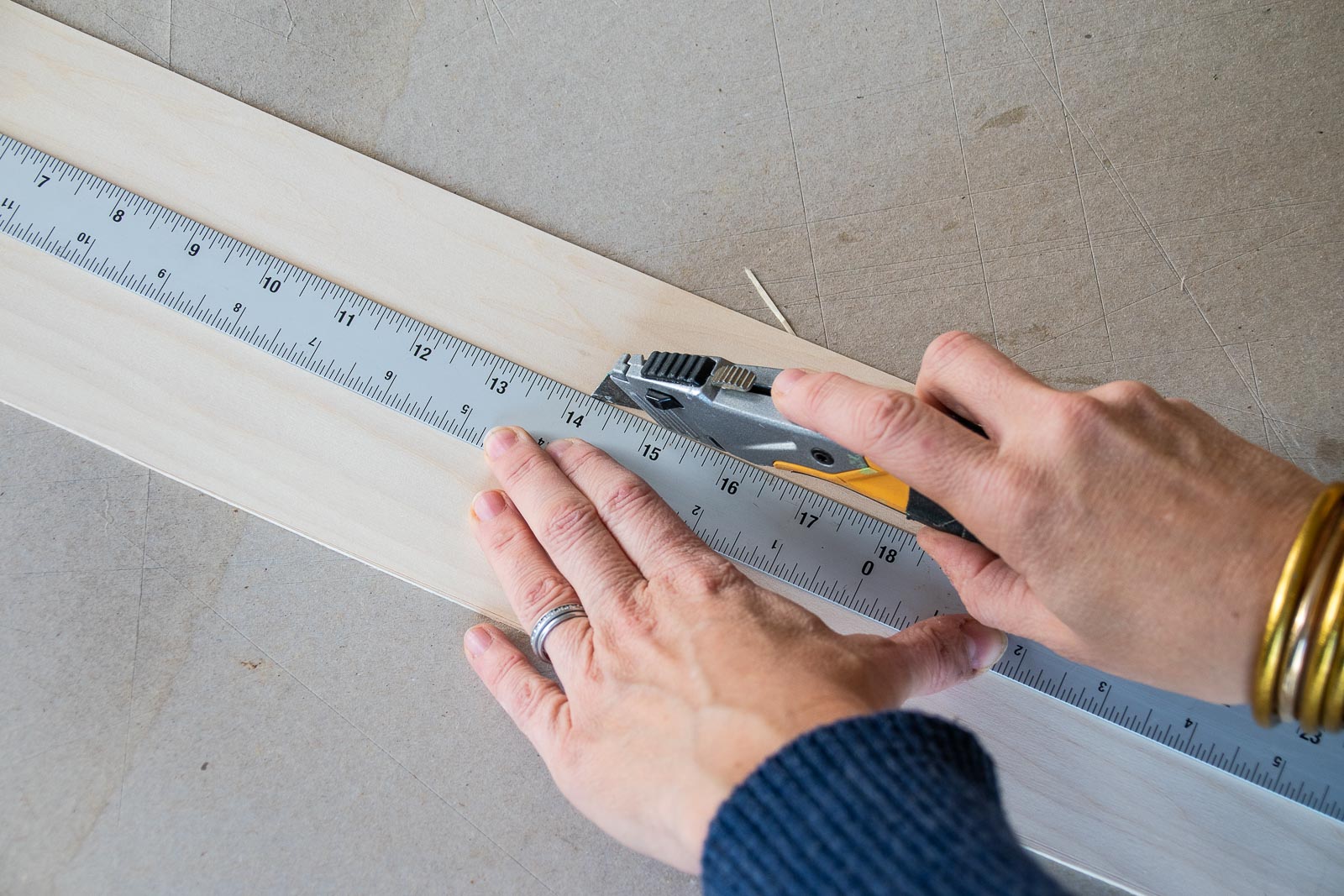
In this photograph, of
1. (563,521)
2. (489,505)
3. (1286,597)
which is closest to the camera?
(1286,597)

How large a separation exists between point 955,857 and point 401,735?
1.35 m

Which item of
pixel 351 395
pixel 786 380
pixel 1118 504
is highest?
pixel 1118 504

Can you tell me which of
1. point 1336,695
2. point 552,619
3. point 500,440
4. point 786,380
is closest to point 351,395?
point 500,440

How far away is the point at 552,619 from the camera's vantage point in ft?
5.31

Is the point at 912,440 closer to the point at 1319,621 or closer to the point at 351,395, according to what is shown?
the point at 1319,621

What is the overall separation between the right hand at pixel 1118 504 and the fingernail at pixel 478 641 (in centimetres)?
93

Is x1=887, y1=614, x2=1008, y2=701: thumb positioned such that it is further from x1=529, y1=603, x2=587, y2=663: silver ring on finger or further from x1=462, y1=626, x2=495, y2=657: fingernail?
x1=462, y1=626, x2=495, y2=657: fingernail

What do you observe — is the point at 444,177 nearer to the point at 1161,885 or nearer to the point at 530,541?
the point at 530,541

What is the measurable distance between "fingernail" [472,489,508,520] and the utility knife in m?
0.36

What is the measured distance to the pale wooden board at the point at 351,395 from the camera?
5.95ft

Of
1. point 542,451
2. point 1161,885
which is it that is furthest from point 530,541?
point 1161,885

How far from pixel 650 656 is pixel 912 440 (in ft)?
1.85

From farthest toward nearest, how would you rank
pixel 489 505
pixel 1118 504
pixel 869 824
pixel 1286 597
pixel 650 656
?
1. pixel 489 505
2. pixel 650 656
3. pixel 1118 504
4. pixel 1286 597
5. pixel 869 824

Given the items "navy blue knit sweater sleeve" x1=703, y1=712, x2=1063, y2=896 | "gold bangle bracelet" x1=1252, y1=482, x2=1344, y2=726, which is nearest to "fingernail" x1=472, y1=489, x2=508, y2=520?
"navy blue knit sweater sleeve" x1=703, y1=712, x2=1063, y2=896
